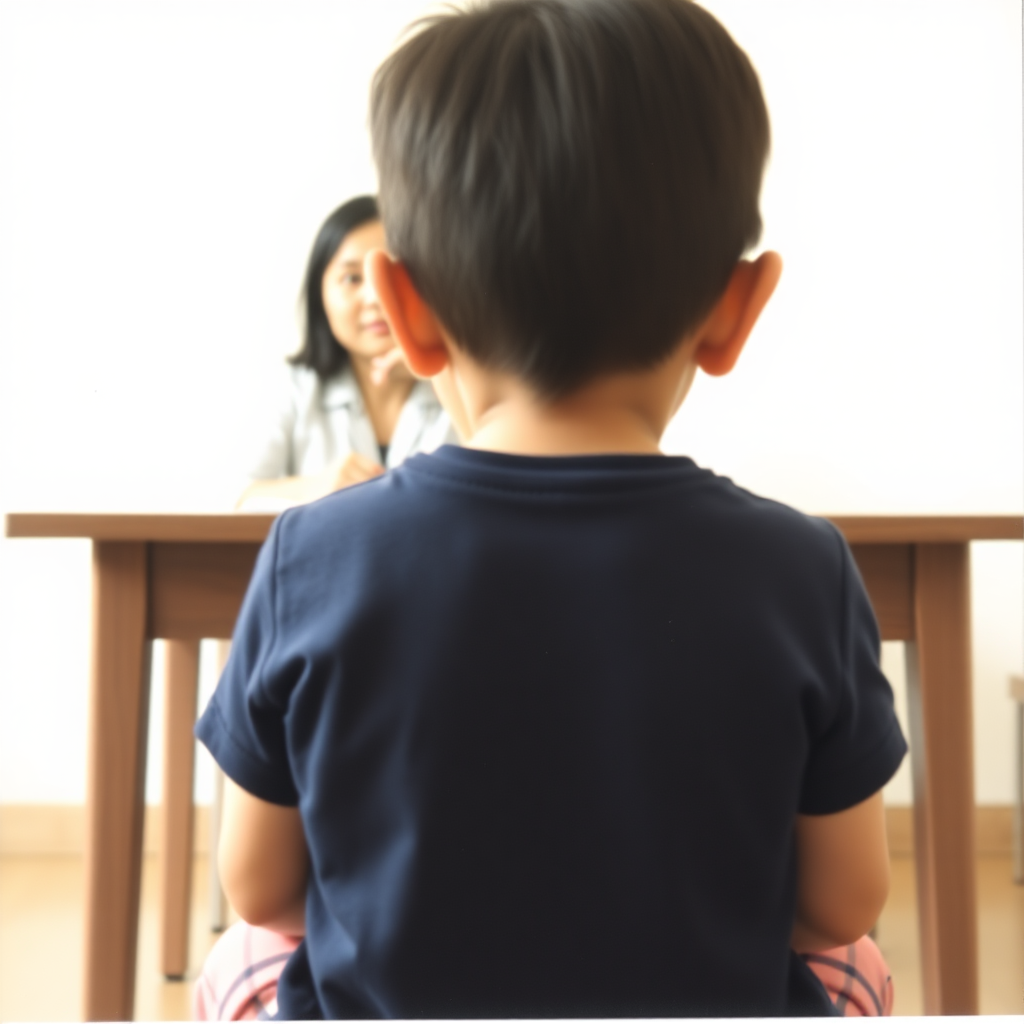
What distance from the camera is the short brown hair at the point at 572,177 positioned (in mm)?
458

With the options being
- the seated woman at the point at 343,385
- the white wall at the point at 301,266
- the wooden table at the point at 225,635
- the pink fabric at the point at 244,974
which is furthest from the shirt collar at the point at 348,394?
the pink fabric at the point at 244,974

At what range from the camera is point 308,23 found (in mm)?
2438

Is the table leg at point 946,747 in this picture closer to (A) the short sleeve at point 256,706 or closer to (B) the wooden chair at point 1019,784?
(A) the short sleeve at point 256,706

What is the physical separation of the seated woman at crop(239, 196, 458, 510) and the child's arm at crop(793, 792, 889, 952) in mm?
1572

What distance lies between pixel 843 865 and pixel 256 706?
28 cm

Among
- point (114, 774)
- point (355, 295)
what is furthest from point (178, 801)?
point (355, 295)

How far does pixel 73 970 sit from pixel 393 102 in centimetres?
153

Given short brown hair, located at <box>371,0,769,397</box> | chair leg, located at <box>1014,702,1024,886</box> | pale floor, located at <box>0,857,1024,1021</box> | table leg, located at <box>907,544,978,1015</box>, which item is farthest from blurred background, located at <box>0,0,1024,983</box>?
short brown hair, located at <box>371,0,769,397</box>

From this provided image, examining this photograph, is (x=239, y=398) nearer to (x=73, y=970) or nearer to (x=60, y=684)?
(x=60, y=684)

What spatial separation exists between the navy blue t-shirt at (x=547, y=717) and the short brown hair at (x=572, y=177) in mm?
60

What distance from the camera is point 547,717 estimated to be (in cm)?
45

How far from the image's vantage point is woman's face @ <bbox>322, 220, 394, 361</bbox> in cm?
212

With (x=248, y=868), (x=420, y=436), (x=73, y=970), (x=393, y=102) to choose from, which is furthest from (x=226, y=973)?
(x=420, y=436)

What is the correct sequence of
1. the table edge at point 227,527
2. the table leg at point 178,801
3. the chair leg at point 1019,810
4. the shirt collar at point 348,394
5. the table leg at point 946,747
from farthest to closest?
1. the shirt collar at point 348,394
2. the chair leg at point 1019,810
3. the table leg at point 178,801
4. the table leg at point 946,747
5. the table edge at point 227,527
